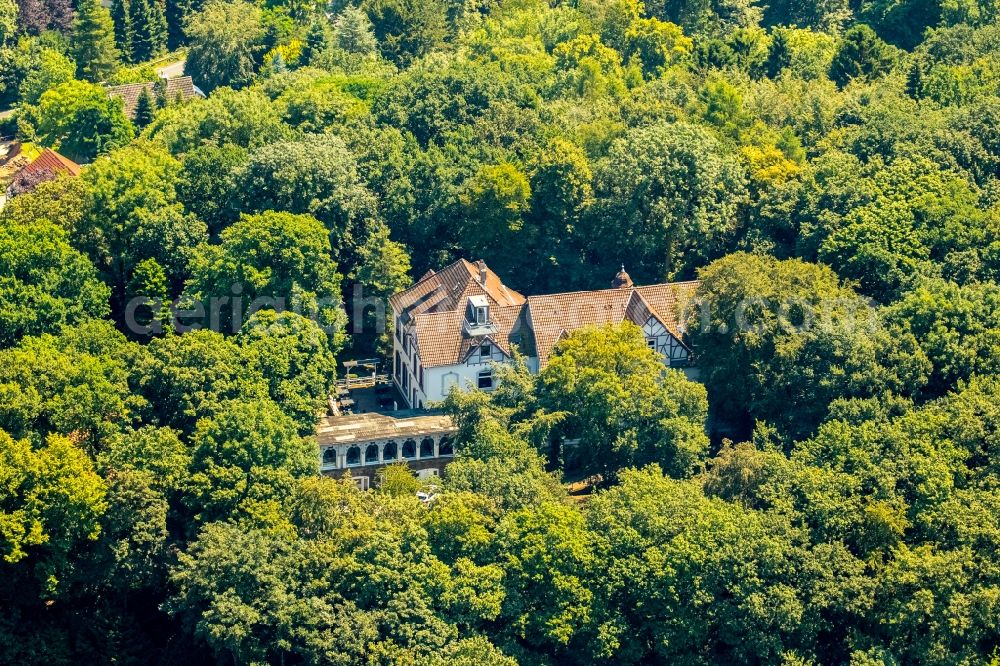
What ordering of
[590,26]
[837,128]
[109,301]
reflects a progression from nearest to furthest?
[109,301] < [837,128] < [590,26]

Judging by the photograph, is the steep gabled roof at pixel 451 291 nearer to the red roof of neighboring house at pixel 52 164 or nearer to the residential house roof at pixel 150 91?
the red roof of neighboring house at pixel 52 164

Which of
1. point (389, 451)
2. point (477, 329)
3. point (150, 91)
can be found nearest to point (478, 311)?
point (477, 329)

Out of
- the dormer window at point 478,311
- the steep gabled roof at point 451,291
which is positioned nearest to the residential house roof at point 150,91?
the steep gabled roof at point 451,291

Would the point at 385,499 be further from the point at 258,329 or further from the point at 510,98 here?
the point at 510,98

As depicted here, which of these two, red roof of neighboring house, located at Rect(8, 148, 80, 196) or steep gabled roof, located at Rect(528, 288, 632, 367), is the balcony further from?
red roof of neighboring house, located at Rect(8, 148, 80, 196)

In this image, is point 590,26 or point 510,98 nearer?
point 510,98

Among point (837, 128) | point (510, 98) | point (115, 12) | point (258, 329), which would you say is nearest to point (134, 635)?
point (258, 329)
